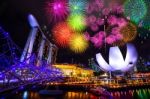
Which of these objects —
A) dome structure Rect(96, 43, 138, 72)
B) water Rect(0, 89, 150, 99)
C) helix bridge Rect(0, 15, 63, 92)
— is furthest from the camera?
dome structure Rect(96, 43, 138, 72)

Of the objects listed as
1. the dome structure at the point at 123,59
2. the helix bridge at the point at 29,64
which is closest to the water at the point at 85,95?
the helix bridge at the point at 29,64

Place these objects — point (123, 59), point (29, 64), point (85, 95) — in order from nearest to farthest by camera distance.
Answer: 1. point (29, 64)
2. point (85, 95)
3. point (123, 59)

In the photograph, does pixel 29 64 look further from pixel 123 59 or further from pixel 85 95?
pixel 123 59

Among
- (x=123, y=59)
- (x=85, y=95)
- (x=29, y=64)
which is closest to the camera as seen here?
(x=29, y=64)

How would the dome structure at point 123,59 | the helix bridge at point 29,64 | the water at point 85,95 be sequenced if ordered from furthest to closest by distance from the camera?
the dome structure at point 123,59
the water at point 85,95
the helix bridge at point 29,64

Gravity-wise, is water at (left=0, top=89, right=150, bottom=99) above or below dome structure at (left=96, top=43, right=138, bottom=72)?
below

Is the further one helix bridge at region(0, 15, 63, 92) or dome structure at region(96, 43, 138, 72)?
dome structure at region(96, 43, 138, 72)

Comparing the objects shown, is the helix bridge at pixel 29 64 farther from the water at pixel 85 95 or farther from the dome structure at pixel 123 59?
the dome structure at pixel 123 59

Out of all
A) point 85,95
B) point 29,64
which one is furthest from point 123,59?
point 29,64

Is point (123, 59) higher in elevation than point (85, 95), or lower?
higher

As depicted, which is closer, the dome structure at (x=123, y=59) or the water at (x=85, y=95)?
the water at (x=85, y=95)

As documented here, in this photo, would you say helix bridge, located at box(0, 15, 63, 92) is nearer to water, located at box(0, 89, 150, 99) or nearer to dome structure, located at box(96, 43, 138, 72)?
water, located at box(0, 89, 150, 99)

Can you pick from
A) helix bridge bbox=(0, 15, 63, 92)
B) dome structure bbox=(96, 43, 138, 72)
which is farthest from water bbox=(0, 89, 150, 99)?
dome structure bbox=(96, 43, 138, 72)

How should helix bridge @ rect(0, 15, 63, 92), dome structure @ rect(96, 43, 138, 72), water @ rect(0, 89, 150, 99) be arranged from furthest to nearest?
dome structure @ rect(96, 43, 138, 72) → water @ rect(0, 89, 150, 99) → helix bridge @ rect(0, 15, 63, 92)
